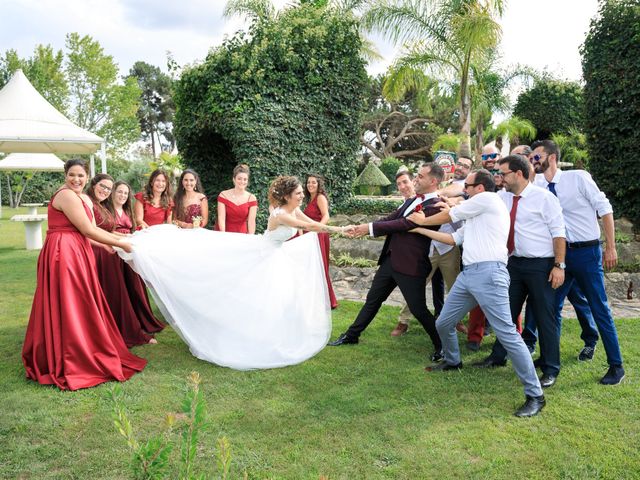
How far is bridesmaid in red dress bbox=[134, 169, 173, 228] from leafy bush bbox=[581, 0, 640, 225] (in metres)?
A: 8.83

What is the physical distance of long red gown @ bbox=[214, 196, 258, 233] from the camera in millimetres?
7797

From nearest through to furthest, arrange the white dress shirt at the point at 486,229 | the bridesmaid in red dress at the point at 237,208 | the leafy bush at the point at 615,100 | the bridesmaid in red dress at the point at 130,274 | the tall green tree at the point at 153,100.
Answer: the white dress shirt at the point at 486,229
the bridesmaid in red dress at the point at 130,274
the bridesmaid in red dress at the point at 237,208
the leafy bush at the point at 615,100
the tall green tree at the point at 153,100

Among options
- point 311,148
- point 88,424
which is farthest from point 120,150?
point 88,424

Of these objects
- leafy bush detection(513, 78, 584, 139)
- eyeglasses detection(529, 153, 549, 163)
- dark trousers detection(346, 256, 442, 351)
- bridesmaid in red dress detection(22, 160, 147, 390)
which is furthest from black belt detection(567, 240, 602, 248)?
leafy bush detection(513, 78, 584, 139)

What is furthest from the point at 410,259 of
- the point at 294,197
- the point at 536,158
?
the point at 536,158

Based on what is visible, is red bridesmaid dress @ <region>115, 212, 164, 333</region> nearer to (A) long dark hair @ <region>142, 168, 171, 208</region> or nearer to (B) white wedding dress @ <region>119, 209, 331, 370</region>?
(A) long dark hair @ <region>142, 168, 171, 208</region>

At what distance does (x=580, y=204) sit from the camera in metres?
5.20

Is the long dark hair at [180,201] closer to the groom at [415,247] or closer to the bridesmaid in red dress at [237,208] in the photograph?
the bridesmaid in red dress at [237,208]

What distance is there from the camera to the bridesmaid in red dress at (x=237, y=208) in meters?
7.77

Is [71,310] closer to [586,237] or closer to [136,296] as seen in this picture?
[136,296]

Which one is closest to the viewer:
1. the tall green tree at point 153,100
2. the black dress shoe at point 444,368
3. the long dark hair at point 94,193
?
the black dress shoe at point 444,368

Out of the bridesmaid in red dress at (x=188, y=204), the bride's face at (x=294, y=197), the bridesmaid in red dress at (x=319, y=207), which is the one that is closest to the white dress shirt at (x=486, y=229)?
the bride's face at (x=294, y=197)

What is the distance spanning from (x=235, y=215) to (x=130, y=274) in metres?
1.78

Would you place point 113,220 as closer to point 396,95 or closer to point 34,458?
point 34,458
